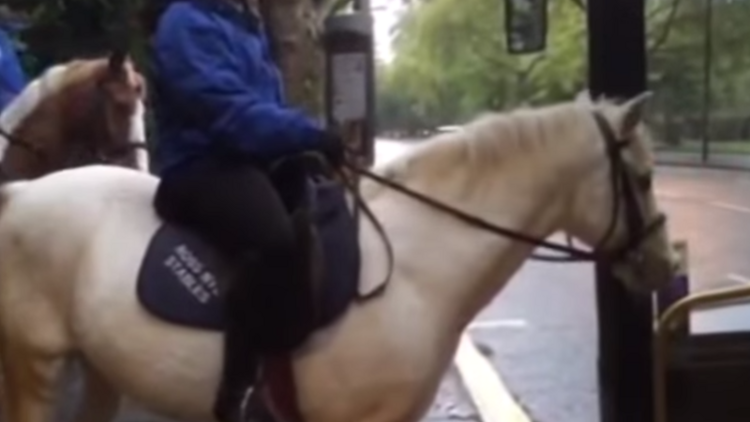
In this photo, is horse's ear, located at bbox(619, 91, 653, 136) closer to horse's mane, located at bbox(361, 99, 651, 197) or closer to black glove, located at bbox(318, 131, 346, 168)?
horse's mane, located at bbox(361, 99, 651, 197)

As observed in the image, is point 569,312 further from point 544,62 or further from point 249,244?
point 249,244

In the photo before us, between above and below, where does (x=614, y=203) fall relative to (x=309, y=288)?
above

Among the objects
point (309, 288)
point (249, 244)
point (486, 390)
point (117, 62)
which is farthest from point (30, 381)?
point (486, 390)

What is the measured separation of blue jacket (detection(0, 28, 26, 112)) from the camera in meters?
9.83

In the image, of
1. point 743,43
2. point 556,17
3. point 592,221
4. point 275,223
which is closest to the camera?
point 275,223

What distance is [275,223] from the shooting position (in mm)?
5809

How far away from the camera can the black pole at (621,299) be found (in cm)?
712

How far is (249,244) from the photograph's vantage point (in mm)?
5867

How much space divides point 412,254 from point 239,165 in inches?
25.0

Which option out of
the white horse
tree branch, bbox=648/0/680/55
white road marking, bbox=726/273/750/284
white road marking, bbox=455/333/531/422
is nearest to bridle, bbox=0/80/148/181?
white road marking, bbox=455/333/531/422

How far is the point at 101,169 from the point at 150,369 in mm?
794

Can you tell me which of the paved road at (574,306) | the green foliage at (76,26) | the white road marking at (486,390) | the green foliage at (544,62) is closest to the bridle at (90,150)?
the green foliage at (76,26)

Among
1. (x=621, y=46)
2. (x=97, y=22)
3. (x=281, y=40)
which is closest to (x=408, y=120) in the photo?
(x=281, y=40)

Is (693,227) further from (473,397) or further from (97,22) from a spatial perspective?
(97,22)
